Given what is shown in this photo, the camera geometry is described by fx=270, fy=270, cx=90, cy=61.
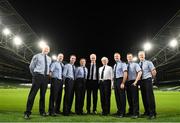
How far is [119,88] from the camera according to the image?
8562 mm

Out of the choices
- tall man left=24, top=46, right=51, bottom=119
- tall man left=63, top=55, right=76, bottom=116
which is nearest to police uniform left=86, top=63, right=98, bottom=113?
tall man left=63, top=55, right=76, bottom=116

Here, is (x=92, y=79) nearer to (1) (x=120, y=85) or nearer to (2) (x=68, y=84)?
(2) (x=68, y=84)

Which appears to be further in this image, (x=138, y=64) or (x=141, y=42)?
(x=141, y=42)

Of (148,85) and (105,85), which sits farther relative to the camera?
(105,85)

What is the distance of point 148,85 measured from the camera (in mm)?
8180

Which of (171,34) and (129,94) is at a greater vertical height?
(171,34)

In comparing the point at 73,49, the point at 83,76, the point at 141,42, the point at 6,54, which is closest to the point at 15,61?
the point at 6,54

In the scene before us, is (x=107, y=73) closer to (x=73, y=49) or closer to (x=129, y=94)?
(x=129, y=94)

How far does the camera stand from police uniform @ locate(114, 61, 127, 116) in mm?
8445

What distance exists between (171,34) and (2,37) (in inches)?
743

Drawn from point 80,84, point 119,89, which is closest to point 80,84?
point 80,84

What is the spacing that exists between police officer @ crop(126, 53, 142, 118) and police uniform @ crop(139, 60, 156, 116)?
0.62 ft

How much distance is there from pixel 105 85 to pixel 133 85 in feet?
3.60

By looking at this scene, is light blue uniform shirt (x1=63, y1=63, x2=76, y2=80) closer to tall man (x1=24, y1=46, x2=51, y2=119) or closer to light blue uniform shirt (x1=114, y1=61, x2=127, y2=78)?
tall man (x1=24, y1=46, x2=51, y2=119)
